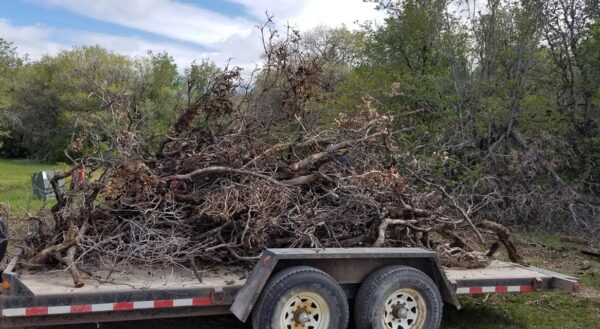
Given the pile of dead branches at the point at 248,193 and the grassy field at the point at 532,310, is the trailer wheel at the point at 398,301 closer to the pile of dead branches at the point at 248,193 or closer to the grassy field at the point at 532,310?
the pile of dead branches at the point at 248,193

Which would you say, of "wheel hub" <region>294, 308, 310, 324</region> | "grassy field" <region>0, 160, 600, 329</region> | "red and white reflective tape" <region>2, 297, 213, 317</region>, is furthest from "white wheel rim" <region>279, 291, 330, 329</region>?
"grassy field" <region>0, 160, 600, 329</region>

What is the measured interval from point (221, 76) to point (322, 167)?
1493 millimetres

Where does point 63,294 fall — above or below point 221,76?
below

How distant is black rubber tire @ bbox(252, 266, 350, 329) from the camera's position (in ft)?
14.4

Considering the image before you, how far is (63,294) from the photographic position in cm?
404

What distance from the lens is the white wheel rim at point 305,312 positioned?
14.7 feet

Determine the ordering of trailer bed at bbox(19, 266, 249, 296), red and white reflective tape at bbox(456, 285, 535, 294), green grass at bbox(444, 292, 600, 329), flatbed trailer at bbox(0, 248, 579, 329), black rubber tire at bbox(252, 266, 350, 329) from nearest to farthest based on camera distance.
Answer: flatbed trailer at bbox(0, 248, 579, 329)
trailer bed at bbox(19, 266, 249, 296)
black rubber tire at bbox(252, 266, 350, 329)
red and white reflective tape at bbox(456, 285, 535, 294)
green grass at bbox(444, 292, 600, 329)

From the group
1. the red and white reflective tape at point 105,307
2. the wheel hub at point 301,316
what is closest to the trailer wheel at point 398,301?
the wheel hub at point 301,316

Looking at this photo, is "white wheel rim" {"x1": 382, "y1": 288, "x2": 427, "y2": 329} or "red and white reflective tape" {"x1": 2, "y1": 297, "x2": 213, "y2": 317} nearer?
"red and white reflective tape" {"x1": 2, "y1": 297, "x2": 213, "y2": 317}

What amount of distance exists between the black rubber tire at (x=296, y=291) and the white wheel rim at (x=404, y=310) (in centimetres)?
38

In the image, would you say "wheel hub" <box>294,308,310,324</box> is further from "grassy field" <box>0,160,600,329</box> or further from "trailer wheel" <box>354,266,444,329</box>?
"grassy field" <box>0,160,600,329</box>

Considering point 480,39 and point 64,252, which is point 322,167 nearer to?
point 64,252

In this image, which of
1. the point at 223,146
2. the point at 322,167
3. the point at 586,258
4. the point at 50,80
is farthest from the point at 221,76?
the point at 50,80

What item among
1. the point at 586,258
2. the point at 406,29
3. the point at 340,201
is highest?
the point at 406,29
